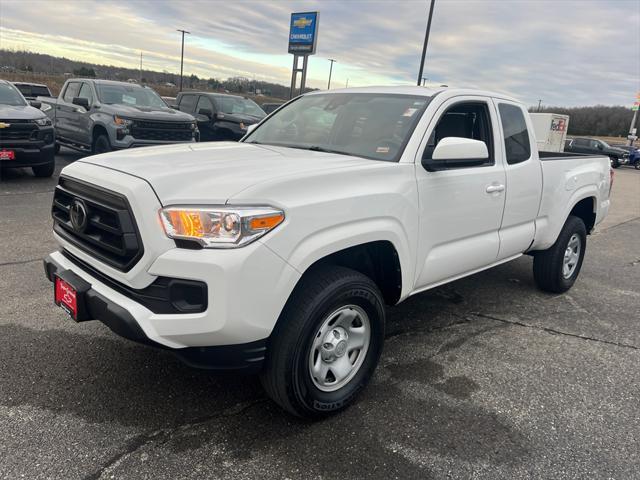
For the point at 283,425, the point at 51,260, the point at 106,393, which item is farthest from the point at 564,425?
the point at 51,260

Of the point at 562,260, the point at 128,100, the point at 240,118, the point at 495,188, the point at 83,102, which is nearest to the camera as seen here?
the point at 495,188

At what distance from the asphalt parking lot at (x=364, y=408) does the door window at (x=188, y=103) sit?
35.9ft

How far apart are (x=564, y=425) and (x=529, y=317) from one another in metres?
1.81

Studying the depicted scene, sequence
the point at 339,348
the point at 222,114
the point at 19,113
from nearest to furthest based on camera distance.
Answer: the point at 339,348, the point at 19,113, the point at 222,114

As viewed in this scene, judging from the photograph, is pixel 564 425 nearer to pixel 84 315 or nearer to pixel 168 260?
pixel 168 260

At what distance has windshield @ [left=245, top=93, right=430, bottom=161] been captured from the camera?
3369 mm

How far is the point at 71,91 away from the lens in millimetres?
11922

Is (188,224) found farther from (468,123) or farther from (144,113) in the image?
(144,113)

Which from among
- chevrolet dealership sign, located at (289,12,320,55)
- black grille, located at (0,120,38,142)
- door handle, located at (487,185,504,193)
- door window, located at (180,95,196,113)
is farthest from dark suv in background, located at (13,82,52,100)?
door handle, located at (487,185,504,193)

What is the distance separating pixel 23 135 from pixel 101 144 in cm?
192

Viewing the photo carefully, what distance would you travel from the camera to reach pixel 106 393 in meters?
2.98

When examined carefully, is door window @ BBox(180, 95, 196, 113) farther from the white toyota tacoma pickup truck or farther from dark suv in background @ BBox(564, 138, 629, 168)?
dark suv in background @ BBox(564, 138, 629, 168)

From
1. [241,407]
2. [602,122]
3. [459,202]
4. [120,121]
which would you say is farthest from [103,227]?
[602,122]

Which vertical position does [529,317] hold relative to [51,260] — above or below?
below
